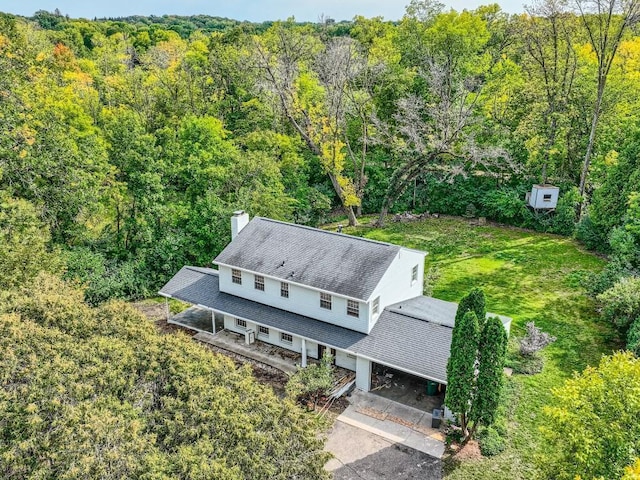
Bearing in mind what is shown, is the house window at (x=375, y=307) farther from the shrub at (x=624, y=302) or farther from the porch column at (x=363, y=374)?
the shrub at (x=624, y=302)

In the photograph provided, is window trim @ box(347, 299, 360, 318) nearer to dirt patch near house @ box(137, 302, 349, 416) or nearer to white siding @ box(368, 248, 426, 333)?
white siding @ box(368, 248, 426, 333)

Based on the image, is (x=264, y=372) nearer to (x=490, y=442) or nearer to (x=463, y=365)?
(x=463, y=365)

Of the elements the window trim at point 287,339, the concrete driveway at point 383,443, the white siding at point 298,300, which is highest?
the white siding at point 298,300

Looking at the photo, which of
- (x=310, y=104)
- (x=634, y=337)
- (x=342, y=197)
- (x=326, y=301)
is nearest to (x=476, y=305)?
(x=326, y=301)

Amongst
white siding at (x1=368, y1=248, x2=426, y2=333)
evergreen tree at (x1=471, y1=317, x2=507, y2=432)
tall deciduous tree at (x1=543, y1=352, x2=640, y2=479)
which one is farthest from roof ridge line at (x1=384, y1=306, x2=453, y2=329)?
tall deciduous tree at (x1=543, y1=352, x2=640, y2=479)

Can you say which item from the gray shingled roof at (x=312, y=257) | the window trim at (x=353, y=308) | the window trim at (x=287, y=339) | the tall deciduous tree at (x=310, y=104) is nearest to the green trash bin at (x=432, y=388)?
the window trim at (x=353, y=308)

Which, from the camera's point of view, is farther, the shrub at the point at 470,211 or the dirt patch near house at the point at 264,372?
the shrub at the point at 470,211
